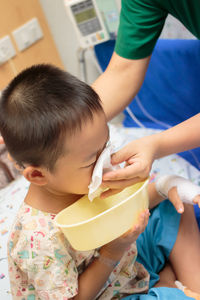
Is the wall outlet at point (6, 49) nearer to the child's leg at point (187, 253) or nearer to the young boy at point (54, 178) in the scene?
the young boy at point (54, 178)

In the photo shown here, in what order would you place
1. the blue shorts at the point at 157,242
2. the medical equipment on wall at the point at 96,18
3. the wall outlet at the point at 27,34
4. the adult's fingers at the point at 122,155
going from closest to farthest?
the adult's fingers at the point at 122,155
the blue shorts at the point at 157,242
the medical equipment on wall at the point at 96,18
the wall outlet at the point at 27,34

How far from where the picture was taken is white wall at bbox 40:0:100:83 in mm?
1959

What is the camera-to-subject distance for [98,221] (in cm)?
75

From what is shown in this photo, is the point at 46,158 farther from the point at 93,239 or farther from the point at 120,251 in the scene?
the point at 120,251

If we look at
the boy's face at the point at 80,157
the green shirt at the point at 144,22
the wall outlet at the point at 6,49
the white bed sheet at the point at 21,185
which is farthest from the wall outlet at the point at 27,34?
A: the boy's face at the point at 80,157

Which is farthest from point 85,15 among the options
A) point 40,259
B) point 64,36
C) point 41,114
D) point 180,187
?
point 40,259

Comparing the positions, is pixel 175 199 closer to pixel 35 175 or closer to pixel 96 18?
pixel 35 175

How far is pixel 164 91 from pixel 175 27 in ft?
0.91

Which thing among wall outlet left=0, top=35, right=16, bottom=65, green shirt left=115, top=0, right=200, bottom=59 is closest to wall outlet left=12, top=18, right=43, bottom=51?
wall outlet left=0, top=35, right=16, bottom=65

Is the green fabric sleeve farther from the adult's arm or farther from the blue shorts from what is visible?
the blue shorts

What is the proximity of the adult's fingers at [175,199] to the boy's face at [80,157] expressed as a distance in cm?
29

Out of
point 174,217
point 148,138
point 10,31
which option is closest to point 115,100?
point 148,138

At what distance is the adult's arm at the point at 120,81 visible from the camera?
1156 mm

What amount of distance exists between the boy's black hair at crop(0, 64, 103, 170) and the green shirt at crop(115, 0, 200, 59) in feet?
1.49
